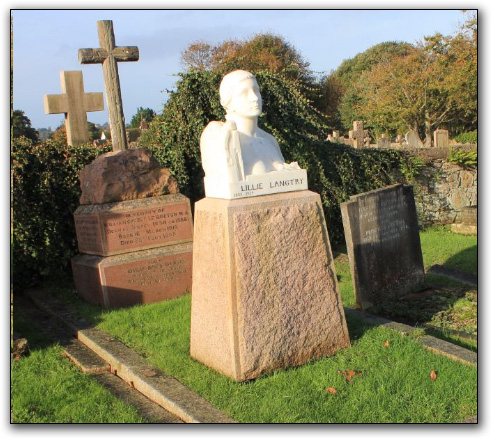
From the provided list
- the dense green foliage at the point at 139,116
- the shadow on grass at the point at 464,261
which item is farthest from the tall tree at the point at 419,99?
the shadow on grass at the point at 464,261

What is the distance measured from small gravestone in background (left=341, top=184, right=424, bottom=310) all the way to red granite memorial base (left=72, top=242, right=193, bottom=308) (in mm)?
1993

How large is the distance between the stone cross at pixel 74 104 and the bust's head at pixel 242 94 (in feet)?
16.9

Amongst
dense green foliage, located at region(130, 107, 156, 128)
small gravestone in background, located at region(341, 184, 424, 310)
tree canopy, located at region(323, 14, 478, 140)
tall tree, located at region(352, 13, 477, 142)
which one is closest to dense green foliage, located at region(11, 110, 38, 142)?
dense green foliage, located at region(130, 107, 156, 128)

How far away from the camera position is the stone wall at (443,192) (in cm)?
1152

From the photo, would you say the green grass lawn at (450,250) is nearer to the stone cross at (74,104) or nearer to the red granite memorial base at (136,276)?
the red granite memorial base at (136,276)

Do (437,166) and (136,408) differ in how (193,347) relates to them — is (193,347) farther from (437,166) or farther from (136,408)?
(437,166)

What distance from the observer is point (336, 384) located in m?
3.94

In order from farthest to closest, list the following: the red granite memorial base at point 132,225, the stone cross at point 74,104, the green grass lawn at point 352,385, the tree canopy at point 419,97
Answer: the tree canopy at point 419,97
the stone cross at point 74,104
the red granite memorial base at point 132,225
the green grass lawn at point 352,385

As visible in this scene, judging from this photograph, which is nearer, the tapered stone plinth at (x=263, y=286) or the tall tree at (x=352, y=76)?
the tapered stone plinth at (x=263, y=286)

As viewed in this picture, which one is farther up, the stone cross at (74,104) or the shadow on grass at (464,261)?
the stone cross at (74,104)

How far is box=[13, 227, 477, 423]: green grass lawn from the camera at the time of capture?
3.56m

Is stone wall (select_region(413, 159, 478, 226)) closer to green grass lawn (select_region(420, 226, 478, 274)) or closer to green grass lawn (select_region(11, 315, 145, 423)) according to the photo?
green grass lawn (select_region(420, 226, 478, 274))

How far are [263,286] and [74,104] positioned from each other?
5.91 metres

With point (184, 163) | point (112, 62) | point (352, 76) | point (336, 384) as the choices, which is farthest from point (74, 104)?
point (352, 76)
